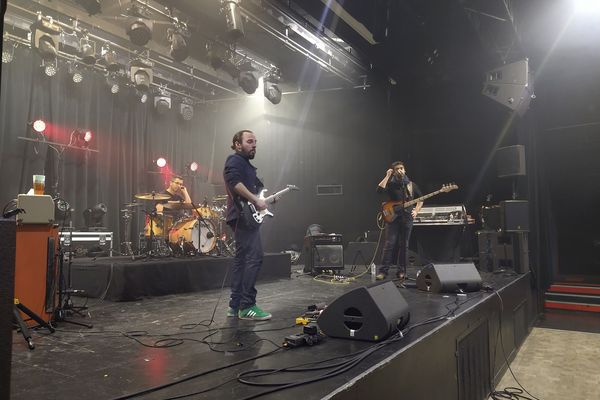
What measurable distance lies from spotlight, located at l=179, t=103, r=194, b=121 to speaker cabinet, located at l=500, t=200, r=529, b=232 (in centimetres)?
880

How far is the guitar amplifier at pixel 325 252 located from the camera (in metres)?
6.96

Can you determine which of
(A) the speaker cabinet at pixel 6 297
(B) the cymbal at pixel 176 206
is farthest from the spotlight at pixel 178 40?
(A) the speaker cabinet at pixel 6 297

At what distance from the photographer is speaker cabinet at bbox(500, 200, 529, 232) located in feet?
21.4

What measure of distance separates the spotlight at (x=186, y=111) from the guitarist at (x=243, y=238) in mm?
8983

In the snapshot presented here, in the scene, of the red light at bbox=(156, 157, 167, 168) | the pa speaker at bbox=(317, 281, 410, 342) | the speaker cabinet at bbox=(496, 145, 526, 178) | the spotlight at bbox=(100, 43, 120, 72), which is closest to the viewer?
the pa speaker at bbox=(317, 281, 410, 342)

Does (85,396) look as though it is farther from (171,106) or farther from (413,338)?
(171,106)

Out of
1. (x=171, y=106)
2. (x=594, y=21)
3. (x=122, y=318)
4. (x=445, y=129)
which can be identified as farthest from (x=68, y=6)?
(x=594, y=21)

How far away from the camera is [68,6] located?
8031 mm

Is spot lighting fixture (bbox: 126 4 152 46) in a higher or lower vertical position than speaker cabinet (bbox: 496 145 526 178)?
higher

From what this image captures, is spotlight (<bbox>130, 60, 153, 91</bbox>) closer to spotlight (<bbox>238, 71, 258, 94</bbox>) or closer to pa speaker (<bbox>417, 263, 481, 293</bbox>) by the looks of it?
spotlight (<bbox>238, 71, 258, 94</bbox>)

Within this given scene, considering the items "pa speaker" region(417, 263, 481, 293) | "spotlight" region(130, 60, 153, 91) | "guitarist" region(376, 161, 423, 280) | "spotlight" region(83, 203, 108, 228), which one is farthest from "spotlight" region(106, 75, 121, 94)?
"pa speaker" region(417, 263, 481, 293)

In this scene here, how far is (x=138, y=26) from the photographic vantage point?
21.1 ft

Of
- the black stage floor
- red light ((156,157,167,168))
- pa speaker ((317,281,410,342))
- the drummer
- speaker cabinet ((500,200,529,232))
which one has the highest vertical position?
red light ((156,157,167,168))

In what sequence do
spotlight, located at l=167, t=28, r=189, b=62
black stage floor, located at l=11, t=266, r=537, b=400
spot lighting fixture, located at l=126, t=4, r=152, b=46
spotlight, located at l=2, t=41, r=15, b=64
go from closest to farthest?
1. black stage floor, located at l=11, t=266, r=537, b=400
2. spot lighting fixture, located at l=126, t=4, r=152, b=46
3. spotlight, located at l=167, t=28, r=189, b=62
4. spotlight, located at l=2, t=41, r=15, b=64
